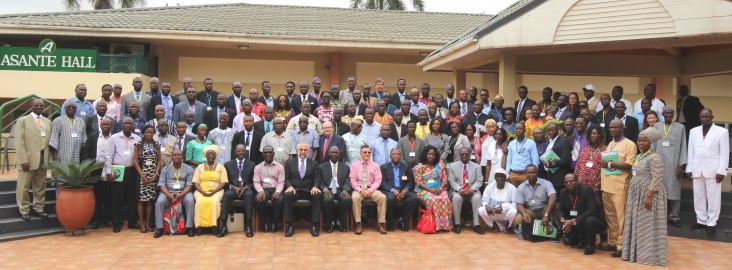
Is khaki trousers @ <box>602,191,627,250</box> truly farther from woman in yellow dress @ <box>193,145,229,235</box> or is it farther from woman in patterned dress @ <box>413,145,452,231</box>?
woman in yellow dress @ <box>193,145,229,235</box>

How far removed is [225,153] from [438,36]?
9370mm

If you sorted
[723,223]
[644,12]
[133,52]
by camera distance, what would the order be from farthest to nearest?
[133,52], [644,12], [723,223]

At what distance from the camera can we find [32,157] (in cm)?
905

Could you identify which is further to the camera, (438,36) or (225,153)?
(438,36)

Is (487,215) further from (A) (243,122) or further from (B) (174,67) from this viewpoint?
(B) (174,67)

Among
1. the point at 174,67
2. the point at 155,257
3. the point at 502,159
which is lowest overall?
the point at 155,257

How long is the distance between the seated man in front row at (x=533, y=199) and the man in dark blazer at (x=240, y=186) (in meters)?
4.12

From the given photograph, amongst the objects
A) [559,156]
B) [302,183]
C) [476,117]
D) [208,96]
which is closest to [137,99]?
[208,96]

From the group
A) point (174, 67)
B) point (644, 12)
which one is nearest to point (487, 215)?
point (644, 12)

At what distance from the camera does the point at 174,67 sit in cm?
1733

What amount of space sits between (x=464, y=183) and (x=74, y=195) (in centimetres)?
603

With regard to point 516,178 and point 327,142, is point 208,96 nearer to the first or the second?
point 327,142

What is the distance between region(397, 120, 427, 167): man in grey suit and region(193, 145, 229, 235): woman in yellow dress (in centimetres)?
299

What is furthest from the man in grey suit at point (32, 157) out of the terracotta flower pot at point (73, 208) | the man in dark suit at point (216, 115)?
the man in dark suit at point (216, 115)
